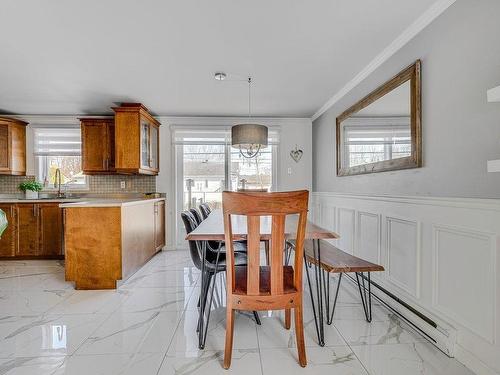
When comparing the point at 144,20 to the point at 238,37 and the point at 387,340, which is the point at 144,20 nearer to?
the point at 238,37

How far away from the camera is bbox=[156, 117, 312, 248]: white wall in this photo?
4.66 m

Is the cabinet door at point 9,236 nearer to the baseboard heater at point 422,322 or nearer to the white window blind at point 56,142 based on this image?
the white window blind at point 56,142

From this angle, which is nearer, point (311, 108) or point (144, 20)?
point (144, 20)

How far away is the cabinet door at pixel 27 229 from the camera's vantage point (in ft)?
12.9

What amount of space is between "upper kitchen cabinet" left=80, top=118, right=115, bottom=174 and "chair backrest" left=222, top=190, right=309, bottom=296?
3310 mm

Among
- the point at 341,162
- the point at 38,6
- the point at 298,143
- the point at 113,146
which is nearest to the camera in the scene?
the point at 38,6

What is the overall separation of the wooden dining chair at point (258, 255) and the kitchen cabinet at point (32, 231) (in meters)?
3.50

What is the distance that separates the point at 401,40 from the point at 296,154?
264 centimetres

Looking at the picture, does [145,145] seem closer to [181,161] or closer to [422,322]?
[181,161]

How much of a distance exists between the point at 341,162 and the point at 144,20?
2.56m

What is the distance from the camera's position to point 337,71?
289 centimetres

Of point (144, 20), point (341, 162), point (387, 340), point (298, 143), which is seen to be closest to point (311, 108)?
point (298, 143)

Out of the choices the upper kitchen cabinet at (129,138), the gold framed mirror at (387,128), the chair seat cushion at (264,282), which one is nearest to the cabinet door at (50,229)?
the upper kitchen cabinet at (129,138)

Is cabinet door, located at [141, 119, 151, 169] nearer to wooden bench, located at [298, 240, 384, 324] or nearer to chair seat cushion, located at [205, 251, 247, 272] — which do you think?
chair seat cushion, located at [205, 251, 247, 272]
